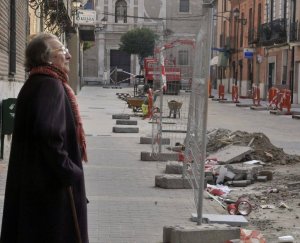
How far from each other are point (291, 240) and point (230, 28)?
57623 mm

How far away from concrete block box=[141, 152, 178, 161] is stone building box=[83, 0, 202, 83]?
5969 cm

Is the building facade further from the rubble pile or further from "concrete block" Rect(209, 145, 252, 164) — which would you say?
"concrete block" Rect(209, 145, 252, 164)

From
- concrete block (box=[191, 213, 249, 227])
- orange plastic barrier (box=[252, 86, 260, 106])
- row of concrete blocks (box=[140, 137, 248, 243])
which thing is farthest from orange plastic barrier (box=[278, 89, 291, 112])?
row of concrete blocks (box=[140, 137, 248, 243])

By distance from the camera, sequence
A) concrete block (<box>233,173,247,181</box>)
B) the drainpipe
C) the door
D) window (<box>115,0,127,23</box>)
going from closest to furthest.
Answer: concrete block (<box>233,173,247,181</box>), the drainpipe, the door, window (<box>115,0,127,23</box>)

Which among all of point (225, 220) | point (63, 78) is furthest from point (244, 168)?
point (63, 78)

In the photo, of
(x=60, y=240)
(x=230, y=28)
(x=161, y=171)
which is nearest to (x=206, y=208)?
(x=161, y=171)

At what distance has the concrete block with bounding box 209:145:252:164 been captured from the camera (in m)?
12.1

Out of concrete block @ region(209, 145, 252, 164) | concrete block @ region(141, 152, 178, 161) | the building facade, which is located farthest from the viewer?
the building facade

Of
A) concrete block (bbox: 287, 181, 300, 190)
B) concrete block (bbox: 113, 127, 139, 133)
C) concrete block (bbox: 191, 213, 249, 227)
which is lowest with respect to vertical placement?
concrete block (bbox: 113, 127, 139, 133)

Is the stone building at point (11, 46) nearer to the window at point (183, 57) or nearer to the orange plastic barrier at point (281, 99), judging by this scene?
the window at point (183, 57)

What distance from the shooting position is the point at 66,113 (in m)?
4.17

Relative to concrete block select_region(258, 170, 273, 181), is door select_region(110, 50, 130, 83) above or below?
above

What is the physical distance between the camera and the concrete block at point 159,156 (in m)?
12.5

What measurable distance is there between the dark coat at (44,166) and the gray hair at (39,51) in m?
0.10
